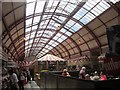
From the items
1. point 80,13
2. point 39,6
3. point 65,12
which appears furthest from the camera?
point 65,12

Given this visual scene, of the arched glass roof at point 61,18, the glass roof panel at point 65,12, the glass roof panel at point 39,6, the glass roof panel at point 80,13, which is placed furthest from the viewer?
the glass roof panel at point 80,13

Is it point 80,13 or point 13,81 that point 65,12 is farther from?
point 13,81

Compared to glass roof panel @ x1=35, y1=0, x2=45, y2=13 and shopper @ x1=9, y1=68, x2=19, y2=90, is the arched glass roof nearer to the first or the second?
glass roof panel @ x1=35, y1=0, x2=45, y2=13

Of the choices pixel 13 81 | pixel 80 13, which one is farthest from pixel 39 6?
pixel 13 81

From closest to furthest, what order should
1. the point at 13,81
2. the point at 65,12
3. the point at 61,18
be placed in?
the point at 13,81 < the point at 65,12 < the point at 61,18

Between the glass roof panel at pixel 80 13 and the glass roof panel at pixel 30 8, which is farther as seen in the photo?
the glass roof panel at pixel 80 13

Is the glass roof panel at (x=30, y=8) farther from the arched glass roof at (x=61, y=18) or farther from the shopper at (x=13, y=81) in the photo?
the shopper at (x=13, y=81)

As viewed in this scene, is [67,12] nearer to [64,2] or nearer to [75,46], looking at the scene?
[64,2]

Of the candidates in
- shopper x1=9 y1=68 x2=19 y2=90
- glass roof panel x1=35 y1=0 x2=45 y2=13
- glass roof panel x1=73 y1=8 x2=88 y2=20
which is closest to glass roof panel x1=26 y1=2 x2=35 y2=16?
glass roof panel x1=35 y1=0 x2=45 y2=13

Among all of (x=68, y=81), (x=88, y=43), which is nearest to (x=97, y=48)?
(x=88, y=43)

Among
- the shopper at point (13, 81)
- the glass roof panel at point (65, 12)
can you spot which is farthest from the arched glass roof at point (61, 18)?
the shopper at point (13, 81)

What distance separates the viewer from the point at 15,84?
45.8 feet

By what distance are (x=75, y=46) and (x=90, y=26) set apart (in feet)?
35.7

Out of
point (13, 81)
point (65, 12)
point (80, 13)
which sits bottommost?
point (13, 81)
